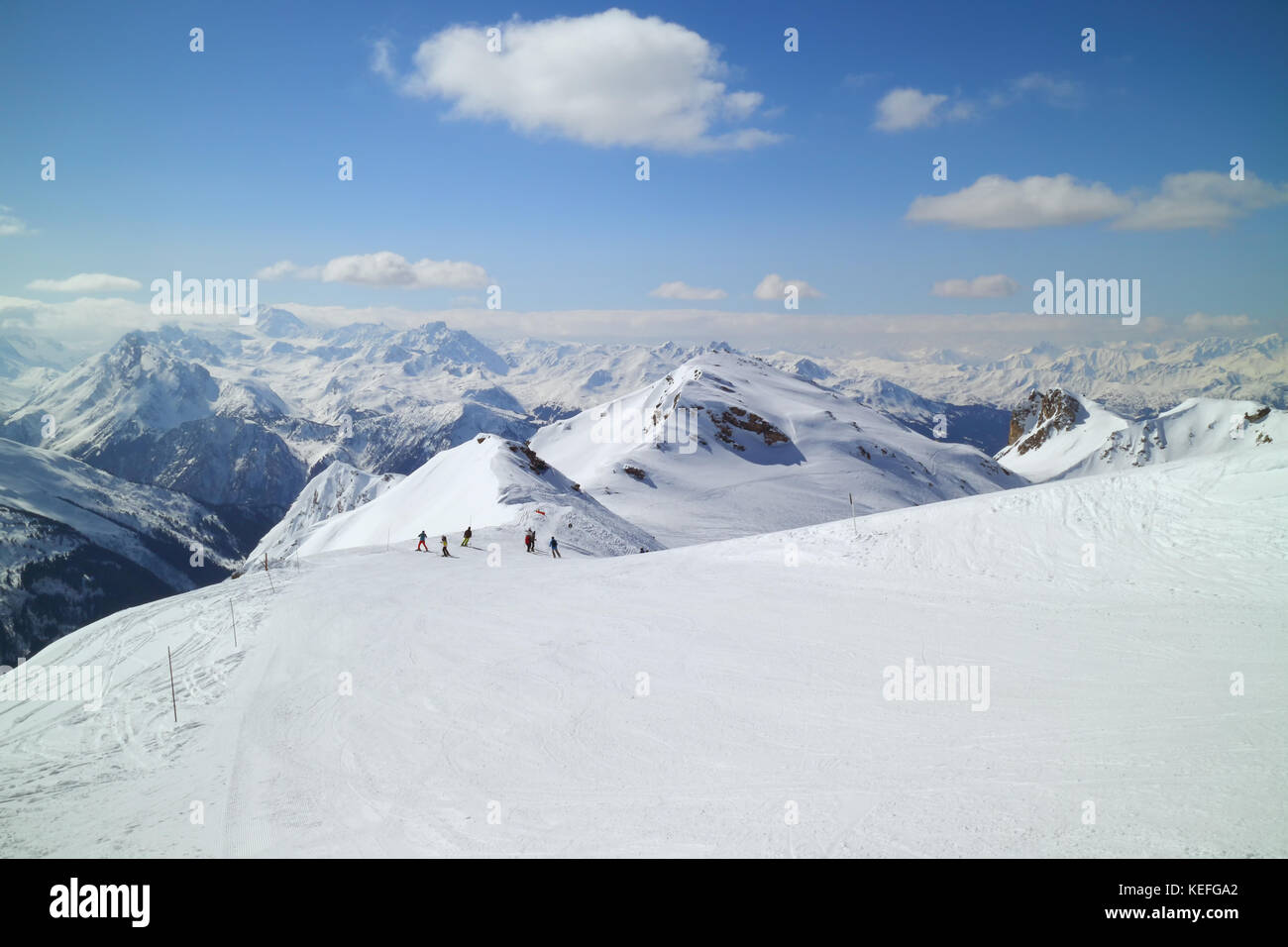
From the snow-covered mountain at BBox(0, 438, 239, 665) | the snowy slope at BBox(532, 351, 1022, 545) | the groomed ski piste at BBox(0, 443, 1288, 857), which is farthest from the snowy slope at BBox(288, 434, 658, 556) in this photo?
the snow-covered mountain at BBox(0, 438, 239, 665)

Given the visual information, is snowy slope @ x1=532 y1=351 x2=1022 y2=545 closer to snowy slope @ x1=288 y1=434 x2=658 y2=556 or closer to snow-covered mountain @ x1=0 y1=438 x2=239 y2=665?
snowy slope @ x1=288 y1=434 x2=658 y2=556

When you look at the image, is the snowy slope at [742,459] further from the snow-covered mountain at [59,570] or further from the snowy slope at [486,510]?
the snow-covered mountain at [59,570]

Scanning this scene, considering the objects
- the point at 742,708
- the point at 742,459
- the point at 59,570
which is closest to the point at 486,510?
the point at 742,708

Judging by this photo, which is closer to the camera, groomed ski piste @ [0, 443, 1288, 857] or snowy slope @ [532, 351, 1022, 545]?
groomed ski piste @ [0, 443, 1288, 857]

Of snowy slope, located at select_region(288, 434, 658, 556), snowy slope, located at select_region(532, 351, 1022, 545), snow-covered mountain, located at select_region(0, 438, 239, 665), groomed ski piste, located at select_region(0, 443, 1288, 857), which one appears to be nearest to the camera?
groomed ski piste, located at select_region(0, 443, 1288, 857)

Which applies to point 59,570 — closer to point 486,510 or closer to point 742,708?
point 486,510

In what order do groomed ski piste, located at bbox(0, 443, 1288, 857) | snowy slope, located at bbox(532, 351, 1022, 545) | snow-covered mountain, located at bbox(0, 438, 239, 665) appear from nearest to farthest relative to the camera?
groomed ski piste, located at bbox(0, 443, 1288, 857) < snowy slope, located at bbox(532, 351, 1022, 545) < snow-covered mountain, located at bbox(0, 438, 239, 665)

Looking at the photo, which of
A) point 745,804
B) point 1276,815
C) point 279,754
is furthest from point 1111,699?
point 279,754
